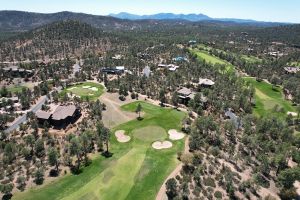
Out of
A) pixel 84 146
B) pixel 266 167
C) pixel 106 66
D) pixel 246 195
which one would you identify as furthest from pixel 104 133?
pixel 106 66

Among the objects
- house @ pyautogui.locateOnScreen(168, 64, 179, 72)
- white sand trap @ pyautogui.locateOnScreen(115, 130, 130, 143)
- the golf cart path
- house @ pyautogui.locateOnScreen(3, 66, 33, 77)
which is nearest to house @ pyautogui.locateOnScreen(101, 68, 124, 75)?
house @ pyautogui.locateOnScreen(168, 64, 179, 72)

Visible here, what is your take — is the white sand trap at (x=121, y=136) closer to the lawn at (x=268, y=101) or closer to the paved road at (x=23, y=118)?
the paved road at (x=23, y=118)

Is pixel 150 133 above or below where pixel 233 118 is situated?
above

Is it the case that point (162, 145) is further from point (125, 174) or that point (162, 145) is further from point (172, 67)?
point (172, 67)

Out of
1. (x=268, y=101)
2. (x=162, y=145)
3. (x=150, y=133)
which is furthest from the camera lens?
(x=268, y=101)

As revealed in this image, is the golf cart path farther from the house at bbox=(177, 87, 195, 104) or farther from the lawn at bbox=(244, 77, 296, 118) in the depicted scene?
the lawn at bbox=(244, 77, 296, 118)

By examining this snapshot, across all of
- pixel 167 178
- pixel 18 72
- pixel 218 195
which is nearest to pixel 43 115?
pixel 167 178
